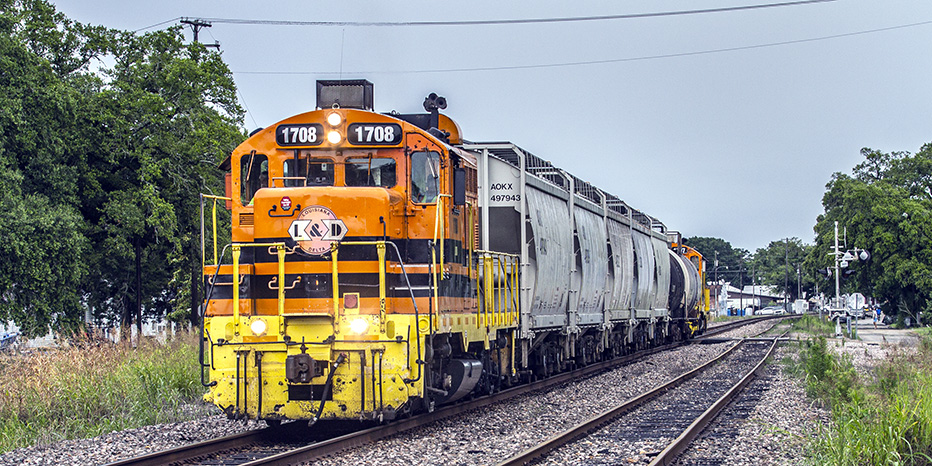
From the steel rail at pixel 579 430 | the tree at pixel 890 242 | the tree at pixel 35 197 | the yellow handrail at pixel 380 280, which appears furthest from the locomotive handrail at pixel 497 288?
the tree at pixel 890 242

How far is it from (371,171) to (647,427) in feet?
15.3

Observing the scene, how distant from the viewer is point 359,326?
9.93 m

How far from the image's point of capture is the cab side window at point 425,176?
35.6 feet

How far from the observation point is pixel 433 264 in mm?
10391

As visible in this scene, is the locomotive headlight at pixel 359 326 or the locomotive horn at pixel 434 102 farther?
the locomotive horn at pixel 434 102

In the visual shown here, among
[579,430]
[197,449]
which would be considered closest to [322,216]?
[197,449]

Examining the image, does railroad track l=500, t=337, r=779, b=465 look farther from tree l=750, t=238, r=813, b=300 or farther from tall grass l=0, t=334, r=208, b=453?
tree l=750, t=238, r=813, b=300

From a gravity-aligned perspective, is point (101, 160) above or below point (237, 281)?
above

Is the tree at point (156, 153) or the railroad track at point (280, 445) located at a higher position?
the tree at point (156, 153)

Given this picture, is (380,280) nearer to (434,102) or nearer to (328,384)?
(328,384)

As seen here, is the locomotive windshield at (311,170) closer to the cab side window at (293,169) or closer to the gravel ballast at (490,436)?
the cab side window at (293,169)

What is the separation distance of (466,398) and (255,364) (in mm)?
4898

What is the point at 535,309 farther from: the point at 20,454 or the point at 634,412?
the point at 20,454

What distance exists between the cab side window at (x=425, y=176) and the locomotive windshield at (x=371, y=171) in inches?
9.9
